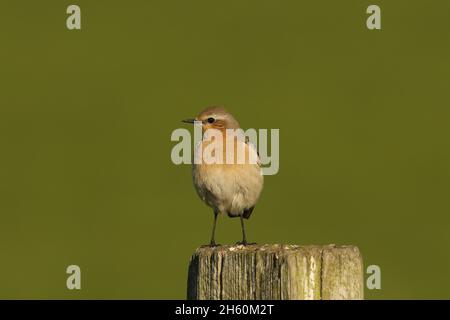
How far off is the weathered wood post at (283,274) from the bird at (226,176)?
2.82m

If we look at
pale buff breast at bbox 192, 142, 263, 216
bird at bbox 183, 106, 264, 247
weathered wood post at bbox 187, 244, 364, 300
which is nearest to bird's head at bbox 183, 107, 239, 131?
bird at bbox 183, 106, 264, 247

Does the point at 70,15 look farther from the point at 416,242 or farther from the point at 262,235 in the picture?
the point at 416,242

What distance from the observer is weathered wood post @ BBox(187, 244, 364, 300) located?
5598 mm

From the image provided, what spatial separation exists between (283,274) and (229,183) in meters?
3.17

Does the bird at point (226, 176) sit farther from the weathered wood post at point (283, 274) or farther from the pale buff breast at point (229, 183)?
the weathered wood post at point (283, 274)

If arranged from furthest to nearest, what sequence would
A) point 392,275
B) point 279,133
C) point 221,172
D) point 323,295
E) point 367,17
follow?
1. point 367,17
2. point 279,133
3. point 392,275
4. point 221,172
5. point 323,295

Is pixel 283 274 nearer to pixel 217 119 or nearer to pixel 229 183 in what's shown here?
pixel 229 183

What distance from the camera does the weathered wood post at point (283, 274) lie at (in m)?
5.60

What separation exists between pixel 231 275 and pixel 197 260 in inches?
12.8

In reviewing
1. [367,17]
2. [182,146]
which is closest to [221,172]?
[182,146]

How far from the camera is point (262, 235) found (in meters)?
12.9

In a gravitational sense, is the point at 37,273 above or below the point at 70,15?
below

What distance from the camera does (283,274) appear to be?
5617 mm

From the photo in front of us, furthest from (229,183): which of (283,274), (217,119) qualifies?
(283,274)
